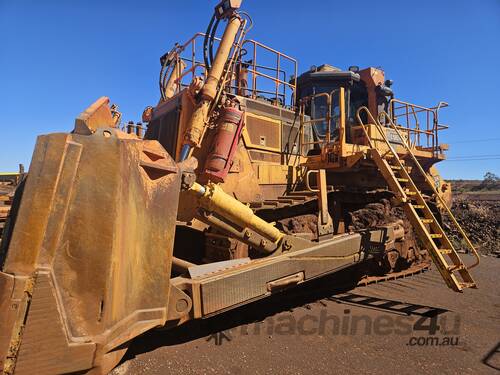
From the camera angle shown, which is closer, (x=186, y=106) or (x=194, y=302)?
(x=194, y=302)

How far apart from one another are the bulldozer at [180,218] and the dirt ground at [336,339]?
616mm

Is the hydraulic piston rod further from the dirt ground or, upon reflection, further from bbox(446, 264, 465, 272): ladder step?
bbox(446, 264, 465, 272): ladder step

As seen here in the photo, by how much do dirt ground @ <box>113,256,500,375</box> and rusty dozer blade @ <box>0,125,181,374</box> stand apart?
55.3 inches

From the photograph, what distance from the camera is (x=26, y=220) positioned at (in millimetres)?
1905

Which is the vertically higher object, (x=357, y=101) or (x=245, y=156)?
(x=357, y=101)

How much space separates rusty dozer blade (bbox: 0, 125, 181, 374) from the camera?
1.80 metres

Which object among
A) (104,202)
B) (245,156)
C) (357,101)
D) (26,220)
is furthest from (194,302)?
(357,101)

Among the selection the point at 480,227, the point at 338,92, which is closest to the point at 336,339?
the point at 338,92

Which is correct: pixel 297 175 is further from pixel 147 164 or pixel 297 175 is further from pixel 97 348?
pixel 97 348

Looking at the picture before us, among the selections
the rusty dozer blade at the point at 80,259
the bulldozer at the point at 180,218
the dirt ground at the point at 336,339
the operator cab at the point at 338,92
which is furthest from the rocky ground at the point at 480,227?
the rusty dozer blade at the point at 80,259

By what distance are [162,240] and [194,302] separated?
67cm

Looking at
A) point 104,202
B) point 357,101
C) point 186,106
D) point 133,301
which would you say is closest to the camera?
point 104,202

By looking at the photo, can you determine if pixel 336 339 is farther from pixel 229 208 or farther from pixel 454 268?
pixel 229 208

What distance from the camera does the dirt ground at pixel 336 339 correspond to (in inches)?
130
